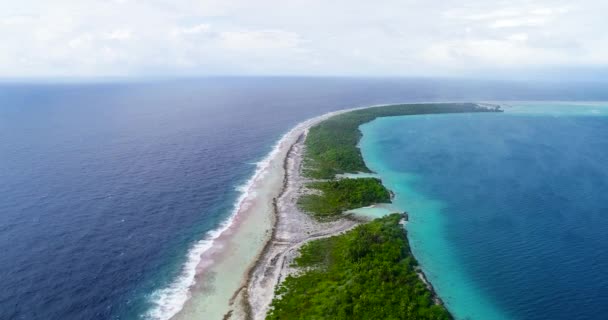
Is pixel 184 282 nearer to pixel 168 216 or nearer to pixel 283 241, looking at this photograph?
pixel 283 241

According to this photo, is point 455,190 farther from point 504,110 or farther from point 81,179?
point 504,110

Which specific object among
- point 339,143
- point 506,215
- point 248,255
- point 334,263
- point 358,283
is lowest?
point 248,255

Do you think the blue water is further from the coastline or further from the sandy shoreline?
the coastline

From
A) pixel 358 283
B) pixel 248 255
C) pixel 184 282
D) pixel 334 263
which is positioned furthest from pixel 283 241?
pixel 358 283

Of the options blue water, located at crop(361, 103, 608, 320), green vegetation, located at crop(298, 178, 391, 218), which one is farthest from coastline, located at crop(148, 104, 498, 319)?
blue water, located at crop(361, 103, 608, 320)

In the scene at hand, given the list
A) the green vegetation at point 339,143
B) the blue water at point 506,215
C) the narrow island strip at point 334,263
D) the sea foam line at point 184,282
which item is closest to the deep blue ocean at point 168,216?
the blue water at point 506,215

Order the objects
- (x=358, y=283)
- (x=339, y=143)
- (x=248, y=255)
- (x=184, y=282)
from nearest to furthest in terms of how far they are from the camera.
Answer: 1. (x=358, y=283)
2. (x=184, y=282)
3. (x=248, y=255)
4. (x=339, y=143)
